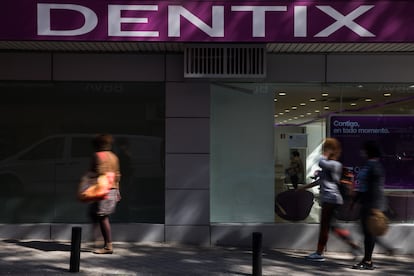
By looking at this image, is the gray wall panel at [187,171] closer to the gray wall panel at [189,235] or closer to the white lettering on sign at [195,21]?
the gray wall panel at [189,235]

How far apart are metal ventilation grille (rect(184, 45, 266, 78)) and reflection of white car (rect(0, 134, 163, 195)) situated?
1.42 m

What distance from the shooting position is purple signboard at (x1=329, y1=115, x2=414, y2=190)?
9070mm

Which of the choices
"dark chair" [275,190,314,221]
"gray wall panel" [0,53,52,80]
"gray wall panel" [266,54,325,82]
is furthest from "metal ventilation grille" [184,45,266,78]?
"gray wall panel" [0,53,52,80]

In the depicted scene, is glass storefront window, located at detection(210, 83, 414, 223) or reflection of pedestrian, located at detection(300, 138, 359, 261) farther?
glass storefront window, located at detection(210, 83, 414, 223)

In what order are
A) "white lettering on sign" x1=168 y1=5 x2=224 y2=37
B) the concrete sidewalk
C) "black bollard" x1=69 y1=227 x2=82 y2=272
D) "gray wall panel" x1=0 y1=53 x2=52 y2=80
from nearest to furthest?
"black bollard" x1=69 y1=227 x2=82 y2=272 < the concrete sidewalk < "white lettering on sign" x1=168 y1=5 x2=224 y2=37 < "gray wall panel" x1=0 y1=53 x2=52 y2=80

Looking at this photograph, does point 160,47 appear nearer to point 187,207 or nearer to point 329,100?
point 187,207

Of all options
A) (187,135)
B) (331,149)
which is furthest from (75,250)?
(331,149)

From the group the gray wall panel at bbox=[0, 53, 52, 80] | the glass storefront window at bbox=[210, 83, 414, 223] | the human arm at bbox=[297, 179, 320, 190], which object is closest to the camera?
the human arm at bbox=[297, 179, 320, 190]

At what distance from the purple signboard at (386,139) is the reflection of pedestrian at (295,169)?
0.72 metres

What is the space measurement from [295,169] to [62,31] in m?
4.45

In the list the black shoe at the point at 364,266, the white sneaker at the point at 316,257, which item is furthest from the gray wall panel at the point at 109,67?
the black shoe at the point at 364,266

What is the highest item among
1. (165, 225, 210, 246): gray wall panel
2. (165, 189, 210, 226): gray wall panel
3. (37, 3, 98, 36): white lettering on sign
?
(37, 3, 98, 36): white lettering on sign

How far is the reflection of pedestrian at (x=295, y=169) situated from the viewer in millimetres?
9047

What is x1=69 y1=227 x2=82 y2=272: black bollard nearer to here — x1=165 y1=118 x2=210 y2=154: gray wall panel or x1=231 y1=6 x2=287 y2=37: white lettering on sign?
x1=165 y1=118 x2=210 y2=154: gray wall panel
